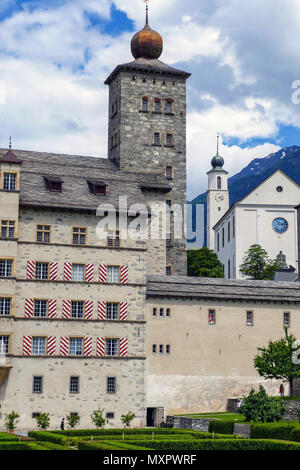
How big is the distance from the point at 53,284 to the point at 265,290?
58.0 ft

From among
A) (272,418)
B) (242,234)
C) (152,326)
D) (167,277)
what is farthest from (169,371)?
(242,234)

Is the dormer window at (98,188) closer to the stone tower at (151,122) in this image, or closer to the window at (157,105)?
the stone tower at (151,122)

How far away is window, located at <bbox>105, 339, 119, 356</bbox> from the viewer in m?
60.9

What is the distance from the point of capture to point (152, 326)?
62219mm

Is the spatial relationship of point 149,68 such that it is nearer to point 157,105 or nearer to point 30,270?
point 157,105

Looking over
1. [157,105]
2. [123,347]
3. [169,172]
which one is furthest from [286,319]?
[157,105]

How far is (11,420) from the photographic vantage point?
55719mm

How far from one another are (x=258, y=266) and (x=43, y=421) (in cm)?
5118

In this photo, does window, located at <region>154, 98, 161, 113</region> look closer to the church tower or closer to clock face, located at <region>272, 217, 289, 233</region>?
clock face, located at <region>272, 217, 289, 233</region>

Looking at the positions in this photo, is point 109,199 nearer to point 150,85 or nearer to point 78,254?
point 78,254

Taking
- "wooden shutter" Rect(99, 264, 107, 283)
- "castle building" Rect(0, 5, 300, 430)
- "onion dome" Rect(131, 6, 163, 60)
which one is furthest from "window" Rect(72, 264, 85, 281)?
"onion dome" Rect(131, 6, 163, 60)

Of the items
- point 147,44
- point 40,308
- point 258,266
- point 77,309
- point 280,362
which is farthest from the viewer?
point 258,266

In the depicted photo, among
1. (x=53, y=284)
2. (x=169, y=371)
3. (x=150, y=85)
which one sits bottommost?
(x=169, y=371)
